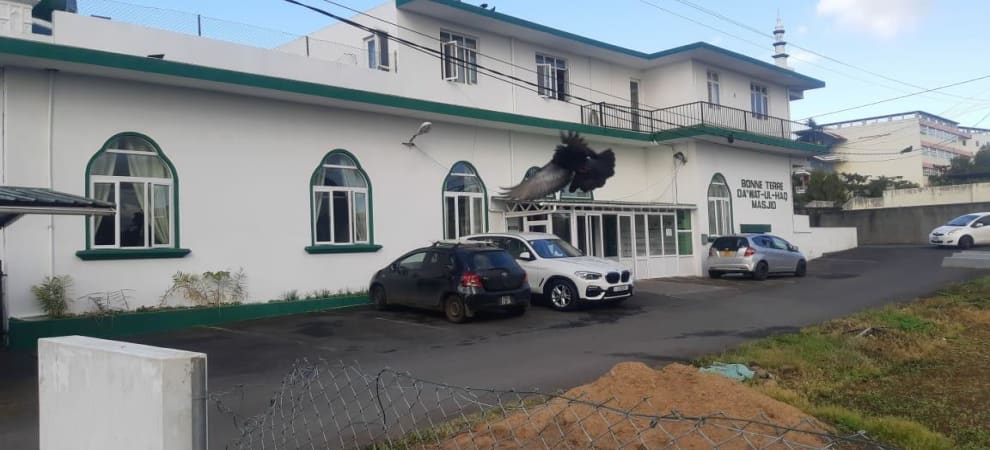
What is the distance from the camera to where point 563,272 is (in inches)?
616

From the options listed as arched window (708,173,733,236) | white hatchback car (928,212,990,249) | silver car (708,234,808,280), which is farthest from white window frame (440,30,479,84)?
white hatchback car (928,212,990,249)

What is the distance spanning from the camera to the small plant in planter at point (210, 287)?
45.8 feet

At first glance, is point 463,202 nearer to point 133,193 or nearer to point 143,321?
point 133,193

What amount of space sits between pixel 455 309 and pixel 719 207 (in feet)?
50.4

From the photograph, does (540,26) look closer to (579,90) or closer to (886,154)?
(579,90)

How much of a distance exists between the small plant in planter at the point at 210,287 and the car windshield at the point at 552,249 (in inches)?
245

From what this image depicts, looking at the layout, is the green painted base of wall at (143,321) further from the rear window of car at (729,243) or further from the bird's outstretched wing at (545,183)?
the rear window of car at (729,243)

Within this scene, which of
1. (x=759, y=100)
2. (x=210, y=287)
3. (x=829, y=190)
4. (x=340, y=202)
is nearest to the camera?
(x=210, y=287)

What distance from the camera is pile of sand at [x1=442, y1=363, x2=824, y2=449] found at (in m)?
4.51

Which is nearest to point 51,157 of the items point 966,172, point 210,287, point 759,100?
point 210,287

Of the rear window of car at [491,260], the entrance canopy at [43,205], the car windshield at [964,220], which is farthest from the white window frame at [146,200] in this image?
the car windshield at [964,220]

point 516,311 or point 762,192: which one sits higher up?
point 762,192

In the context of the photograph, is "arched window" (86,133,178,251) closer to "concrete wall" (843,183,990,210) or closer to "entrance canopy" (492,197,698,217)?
"entrance canopy" (492,197,698,217)

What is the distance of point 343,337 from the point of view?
40.8ft
